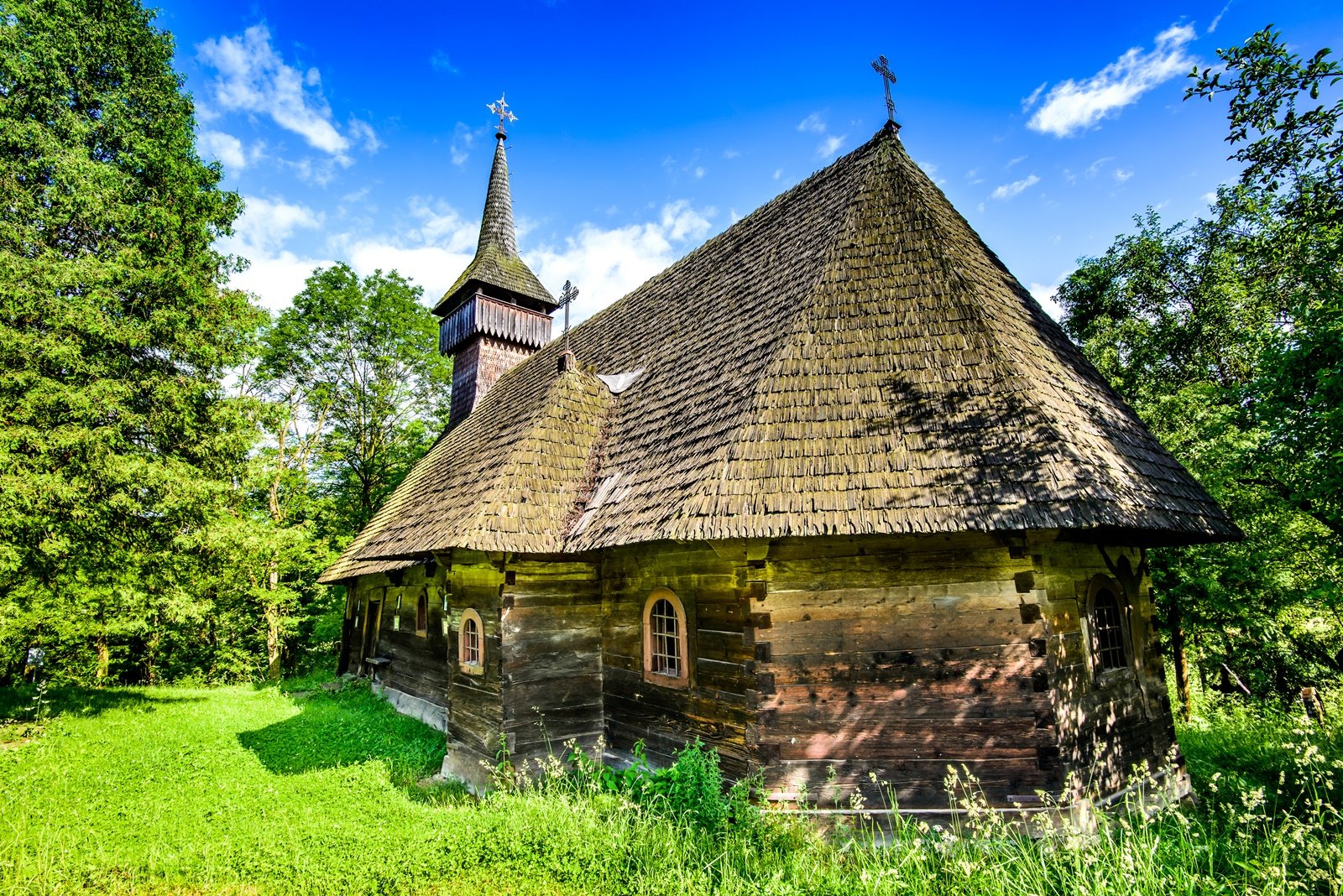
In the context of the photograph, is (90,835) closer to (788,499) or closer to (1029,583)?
(788,499)

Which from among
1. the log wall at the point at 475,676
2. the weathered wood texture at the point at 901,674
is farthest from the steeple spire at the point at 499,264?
the weathered wood texture at the point at 901,674

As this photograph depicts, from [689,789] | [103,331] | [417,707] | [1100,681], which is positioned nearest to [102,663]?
[417,707]

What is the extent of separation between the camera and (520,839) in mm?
5113

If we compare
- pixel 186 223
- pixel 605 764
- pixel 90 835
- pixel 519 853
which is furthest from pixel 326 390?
pixel 519 853

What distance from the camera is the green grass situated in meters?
3.93

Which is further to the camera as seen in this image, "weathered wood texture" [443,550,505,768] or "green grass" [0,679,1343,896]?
"weathered wood texture" [443,550,505,768]

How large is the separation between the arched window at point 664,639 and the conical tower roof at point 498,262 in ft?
41.8

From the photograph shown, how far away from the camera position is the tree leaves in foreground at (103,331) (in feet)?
29.6

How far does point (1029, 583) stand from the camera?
17.1 feet

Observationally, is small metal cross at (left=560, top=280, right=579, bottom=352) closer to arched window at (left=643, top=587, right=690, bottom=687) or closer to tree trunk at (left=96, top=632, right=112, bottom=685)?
arched window at (left=643, top=587, right=690, bottom=687)

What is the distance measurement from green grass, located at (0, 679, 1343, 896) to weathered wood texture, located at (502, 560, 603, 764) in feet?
1.94

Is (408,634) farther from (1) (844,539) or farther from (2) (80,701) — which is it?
(1) (844,539)

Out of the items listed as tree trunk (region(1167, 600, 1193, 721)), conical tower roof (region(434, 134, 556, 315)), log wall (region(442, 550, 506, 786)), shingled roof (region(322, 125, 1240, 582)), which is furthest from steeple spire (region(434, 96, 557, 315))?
tree trunk (region(1167, 600, 1193, 721))

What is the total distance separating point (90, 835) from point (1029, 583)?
9351 mm
